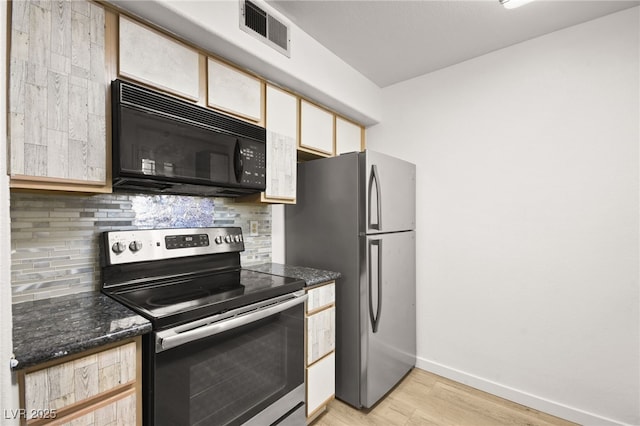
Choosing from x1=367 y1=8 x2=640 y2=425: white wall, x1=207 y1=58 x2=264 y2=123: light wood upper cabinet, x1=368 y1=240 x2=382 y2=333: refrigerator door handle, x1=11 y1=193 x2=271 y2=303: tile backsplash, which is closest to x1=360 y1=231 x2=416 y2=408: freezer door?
x1=368 y1=240 x2=382 y2=333: refrigerator door handle

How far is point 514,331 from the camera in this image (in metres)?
2.16

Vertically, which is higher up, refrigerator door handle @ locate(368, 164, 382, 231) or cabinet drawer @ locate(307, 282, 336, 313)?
refrigerator door handle @ locate(368, 164, 382, 231)

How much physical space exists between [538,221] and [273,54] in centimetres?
214

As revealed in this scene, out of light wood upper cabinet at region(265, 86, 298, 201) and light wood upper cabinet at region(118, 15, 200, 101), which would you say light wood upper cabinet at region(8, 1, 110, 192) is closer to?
light wood upper cabinet at region(118, 15, 200, 101)

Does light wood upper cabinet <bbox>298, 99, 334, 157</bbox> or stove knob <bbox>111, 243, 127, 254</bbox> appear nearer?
stove knob <bbox>111, 243, 127, 254</bbox>

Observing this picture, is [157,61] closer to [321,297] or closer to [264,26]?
[264,26]

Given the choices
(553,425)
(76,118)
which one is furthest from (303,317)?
(553,425)

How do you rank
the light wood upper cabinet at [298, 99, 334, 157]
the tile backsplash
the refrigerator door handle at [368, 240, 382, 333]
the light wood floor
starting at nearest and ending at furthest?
the tile backsplash
the light wood floor
the refrigerator door handle at [368, 240, 382, 333]
the light wood upper cabinet at [298, 99, 334, 157]

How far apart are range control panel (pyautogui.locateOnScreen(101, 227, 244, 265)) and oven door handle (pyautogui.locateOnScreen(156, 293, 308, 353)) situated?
0.58 m

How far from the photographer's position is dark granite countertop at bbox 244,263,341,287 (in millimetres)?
1823

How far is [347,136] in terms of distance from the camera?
2.73 meters

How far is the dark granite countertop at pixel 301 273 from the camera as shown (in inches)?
71.8

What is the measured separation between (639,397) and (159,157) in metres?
3.00

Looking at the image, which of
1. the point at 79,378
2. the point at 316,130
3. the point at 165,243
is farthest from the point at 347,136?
the point at 79,378
